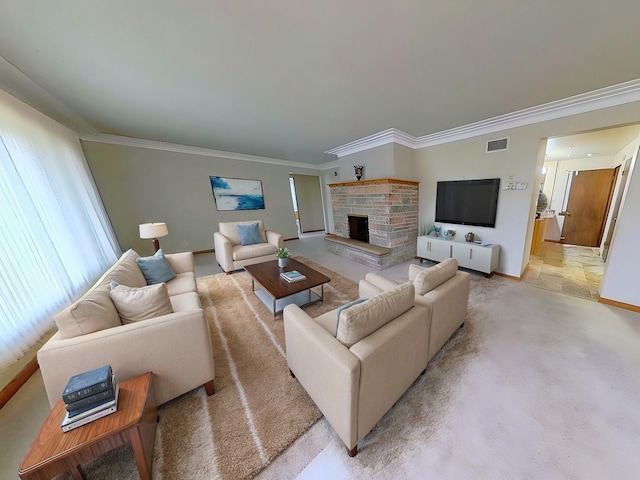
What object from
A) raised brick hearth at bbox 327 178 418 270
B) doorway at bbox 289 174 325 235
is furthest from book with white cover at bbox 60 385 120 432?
doorway at bbox 289 174 325 235

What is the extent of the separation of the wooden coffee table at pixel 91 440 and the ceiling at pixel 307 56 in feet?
7.41

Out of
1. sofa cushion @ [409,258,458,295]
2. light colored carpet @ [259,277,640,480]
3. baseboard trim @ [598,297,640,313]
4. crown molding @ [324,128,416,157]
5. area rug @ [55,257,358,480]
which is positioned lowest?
baseboard trim @ [598,297,640,313]

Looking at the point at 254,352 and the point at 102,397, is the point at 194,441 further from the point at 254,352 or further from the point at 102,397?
the point at 254,352

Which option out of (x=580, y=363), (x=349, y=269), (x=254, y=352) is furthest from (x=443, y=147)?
(x=254, y=352)

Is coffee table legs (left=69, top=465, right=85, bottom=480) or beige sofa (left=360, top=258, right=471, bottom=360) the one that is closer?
coffee table legs (left=69, top=465, right=85, bottom=480)

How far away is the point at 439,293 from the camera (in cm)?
158

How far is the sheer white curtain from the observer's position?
5.27 ft

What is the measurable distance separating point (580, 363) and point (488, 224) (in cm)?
227

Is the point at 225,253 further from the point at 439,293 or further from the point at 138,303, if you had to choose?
the point at 439,293

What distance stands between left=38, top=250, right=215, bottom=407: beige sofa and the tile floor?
4.37 m

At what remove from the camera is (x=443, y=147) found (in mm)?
3766

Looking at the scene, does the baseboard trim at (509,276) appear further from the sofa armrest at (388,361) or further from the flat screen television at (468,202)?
the sofa armrest at (388,361)

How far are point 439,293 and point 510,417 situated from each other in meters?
0.82

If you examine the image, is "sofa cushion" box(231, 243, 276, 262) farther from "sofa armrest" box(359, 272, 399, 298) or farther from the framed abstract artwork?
"sofa armrest" box(359, 272, 399, 298)
